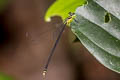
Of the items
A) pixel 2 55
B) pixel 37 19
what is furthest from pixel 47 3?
pixel 2 55

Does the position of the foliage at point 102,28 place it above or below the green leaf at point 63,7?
below

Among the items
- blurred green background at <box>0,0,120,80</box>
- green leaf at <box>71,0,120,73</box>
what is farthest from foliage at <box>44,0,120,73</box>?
blurred green background at <box>0,0,120,80</box>

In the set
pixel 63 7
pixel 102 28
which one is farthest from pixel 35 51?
pixel 102 28

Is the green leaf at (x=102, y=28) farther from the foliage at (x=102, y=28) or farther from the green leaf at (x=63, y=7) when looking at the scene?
the green leaf at (x=63, y=7)

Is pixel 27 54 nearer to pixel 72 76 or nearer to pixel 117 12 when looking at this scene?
pixel 72 76

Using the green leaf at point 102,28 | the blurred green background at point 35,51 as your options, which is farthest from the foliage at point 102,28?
the blurred green background at point 35,51

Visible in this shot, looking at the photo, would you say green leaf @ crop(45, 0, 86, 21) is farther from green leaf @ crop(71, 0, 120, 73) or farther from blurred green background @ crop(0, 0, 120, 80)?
blurred green background @ crop(0, 0, 120, 80)
